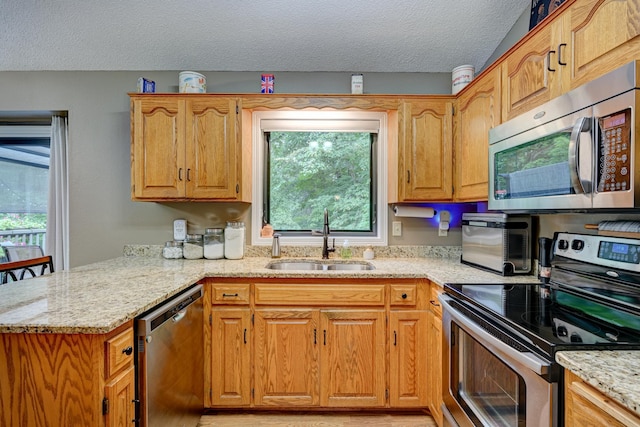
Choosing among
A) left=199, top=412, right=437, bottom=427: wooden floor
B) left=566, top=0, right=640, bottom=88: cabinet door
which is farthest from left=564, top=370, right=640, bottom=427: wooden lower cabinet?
left=199, top=412, right=437, bottom=427: wooden floor

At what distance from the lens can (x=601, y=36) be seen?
3.69ft

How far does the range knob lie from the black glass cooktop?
8.0 inches

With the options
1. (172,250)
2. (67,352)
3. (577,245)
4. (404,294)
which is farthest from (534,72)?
(172,250)

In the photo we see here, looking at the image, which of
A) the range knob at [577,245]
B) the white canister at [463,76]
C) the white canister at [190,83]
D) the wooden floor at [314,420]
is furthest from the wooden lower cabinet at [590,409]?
the white canister at [190,83]

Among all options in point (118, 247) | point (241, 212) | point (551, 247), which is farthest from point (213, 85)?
point (551, 247)

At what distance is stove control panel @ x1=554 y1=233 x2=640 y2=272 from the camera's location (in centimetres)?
122

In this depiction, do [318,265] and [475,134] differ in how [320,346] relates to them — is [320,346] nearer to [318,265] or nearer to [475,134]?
[318,265]

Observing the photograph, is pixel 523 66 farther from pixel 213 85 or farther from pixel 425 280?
pixel 213 85

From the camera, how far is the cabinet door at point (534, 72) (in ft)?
4.43

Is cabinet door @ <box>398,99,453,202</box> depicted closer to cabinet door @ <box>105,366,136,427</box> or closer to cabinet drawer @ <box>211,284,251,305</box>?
cabinet drawer @ <box>211,284,251,305</box>

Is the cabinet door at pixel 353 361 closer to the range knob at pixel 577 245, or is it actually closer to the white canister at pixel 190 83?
the range knob at pixel 577 245

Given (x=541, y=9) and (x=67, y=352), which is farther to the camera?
(x=541, y=9)

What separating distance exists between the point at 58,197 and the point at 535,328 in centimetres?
336

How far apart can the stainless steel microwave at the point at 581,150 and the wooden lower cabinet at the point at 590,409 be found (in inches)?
22.5
